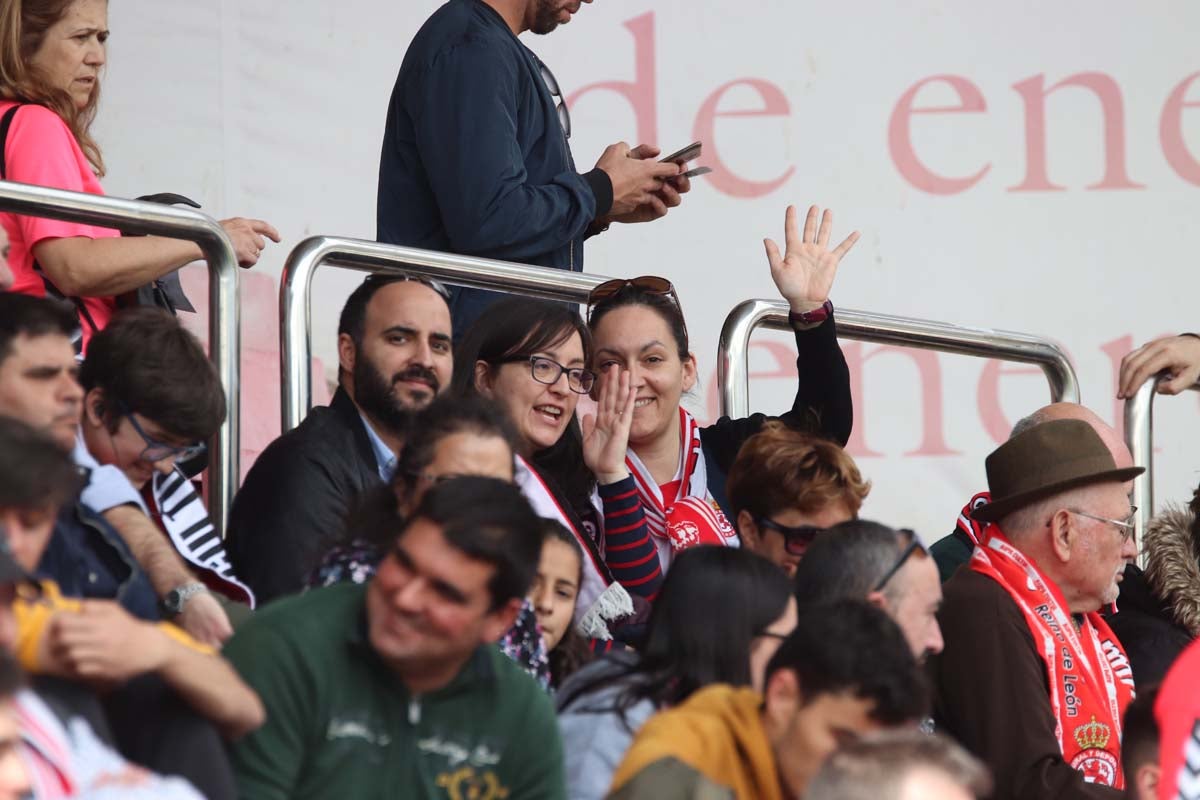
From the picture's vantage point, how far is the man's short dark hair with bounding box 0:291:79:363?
9.81ft

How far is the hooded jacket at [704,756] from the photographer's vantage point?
262 cm

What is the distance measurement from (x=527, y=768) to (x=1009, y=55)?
4.03 meters

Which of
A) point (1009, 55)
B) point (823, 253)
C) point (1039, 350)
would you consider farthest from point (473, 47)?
point (1009, 55)

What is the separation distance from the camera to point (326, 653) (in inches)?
106

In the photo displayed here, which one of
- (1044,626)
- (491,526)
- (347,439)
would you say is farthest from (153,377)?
(1044,626)

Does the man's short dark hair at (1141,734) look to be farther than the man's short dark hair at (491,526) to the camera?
Yes

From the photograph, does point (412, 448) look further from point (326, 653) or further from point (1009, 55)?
point (1009, 55)

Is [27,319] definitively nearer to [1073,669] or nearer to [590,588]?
[590,588]

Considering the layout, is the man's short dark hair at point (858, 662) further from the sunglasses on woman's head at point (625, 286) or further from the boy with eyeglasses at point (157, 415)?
the sunglasses on woman's head at point (625, 286)

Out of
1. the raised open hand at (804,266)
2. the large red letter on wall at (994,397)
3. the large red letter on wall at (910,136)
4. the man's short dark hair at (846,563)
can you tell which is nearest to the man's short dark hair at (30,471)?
the man's short dark hair at (846,563)

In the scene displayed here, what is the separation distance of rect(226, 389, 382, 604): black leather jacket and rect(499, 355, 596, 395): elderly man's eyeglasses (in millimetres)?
400

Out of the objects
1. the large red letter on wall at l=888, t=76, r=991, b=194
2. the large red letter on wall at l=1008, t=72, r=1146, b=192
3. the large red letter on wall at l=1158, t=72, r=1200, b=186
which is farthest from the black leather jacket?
the large red letter on wall at l=1158, t=72, r=1200, b=186

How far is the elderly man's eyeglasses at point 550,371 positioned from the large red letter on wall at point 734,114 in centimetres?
216

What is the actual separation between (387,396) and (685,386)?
84cm
